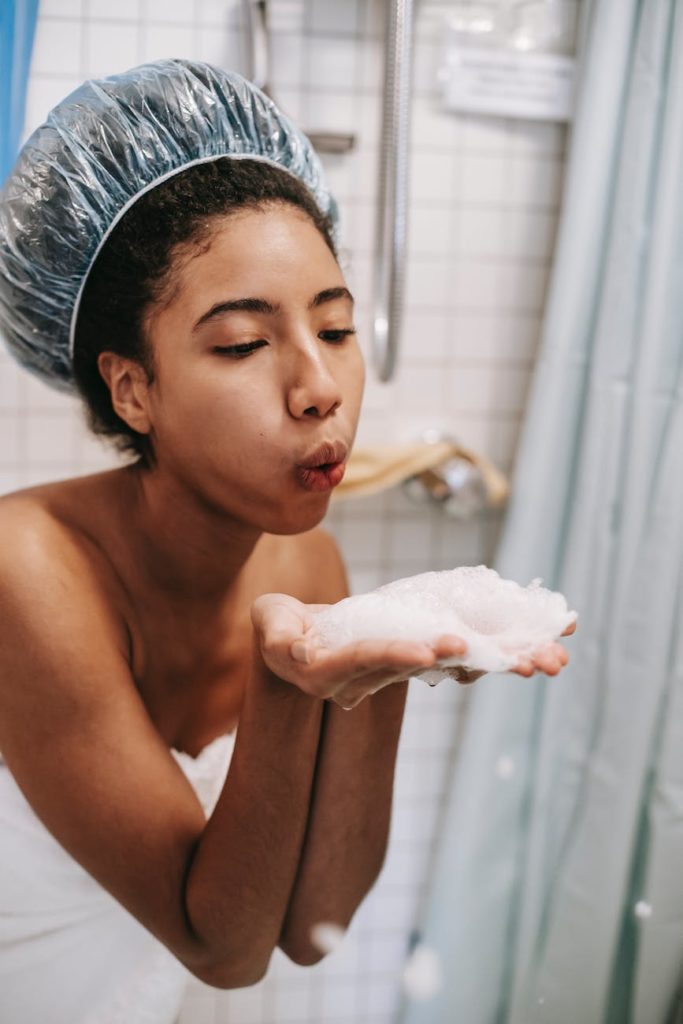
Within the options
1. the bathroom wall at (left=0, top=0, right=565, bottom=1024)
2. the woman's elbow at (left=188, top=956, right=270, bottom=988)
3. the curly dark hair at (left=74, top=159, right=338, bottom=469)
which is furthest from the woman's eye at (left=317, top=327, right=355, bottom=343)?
the woman's elbow at (left=188, top=956, right=270, bottom=988)

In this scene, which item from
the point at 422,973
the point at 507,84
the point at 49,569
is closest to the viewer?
the point at 49,569

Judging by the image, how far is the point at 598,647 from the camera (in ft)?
3.44

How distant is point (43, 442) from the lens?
108 centimetres

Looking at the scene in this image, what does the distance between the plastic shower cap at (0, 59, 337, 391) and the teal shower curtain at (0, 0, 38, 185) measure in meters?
0.03

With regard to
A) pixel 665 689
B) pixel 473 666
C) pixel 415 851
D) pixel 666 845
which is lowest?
pixel 415 851

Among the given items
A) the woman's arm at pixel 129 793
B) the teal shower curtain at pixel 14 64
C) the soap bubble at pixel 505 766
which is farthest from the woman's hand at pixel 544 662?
the soap bubble at pixel 505 766

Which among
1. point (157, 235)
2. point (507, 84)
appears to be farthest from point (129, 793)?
point (507, 84)

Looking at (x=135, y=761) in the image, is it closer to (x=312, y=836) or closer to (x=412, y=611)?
(x=312, y=836)

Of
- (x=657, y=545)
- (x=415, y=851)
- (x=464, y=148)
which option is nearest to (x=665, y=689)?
(x=657, y=545)

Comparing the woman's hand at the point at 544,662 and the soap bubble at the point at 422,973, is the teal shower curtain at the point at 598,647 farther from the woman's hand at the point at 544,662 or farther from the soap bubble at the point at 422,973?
the woman's hand at the point at 544,662

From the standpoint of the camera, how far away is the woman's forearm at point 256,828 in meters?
0.66

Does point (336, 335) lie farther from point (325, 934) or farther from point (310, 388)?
point (325, 934)

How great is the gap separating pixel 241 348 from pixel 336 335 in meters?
0.08

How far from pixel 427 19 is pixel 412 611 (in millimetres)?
880
